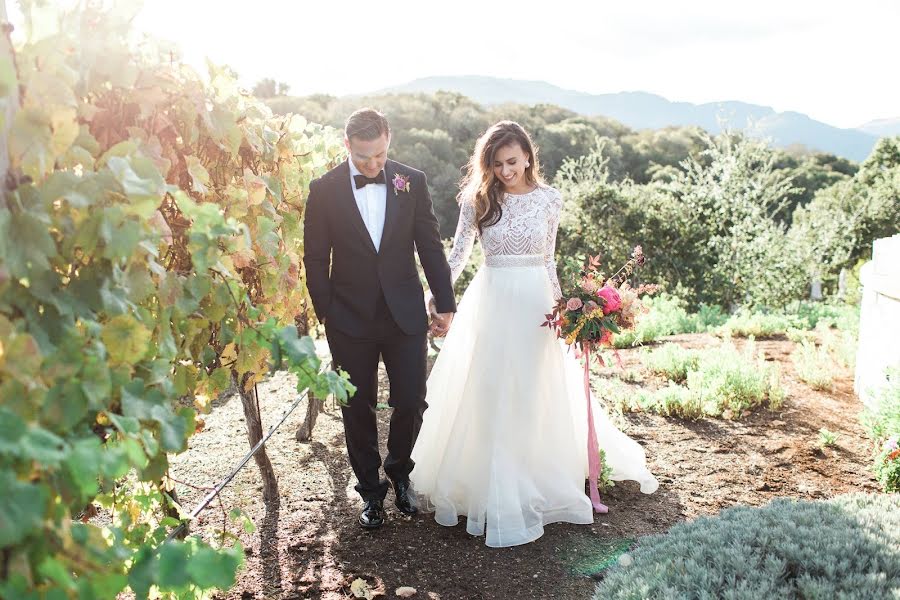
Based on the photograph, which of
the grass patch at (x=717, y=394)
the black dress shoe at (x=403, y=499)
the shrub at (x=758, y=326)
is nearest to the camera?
the black dress shoe at (x=403, y=499)

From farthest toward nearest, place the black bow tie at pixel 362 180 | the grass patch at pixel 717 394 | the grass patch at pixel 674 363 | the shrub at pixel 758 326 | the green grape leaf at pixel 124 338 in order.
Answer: the shrub at pixel 758 326
the grass patch at pixel 674 363
the grass patch at pixel 717 394
the black bow tie at pixel 362 180
the green grape leaf at pixel 124 338

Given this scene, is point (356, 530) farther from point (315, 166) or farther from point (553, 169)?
point (553, 169)

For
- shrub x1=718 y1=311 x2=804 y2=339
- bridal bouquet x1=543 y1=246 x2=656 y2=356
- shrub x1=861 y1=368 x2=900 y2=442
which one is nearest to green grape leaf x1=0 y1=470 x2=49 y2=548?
bridal bouquet x1=543 y1=246 x2=656 y2=356

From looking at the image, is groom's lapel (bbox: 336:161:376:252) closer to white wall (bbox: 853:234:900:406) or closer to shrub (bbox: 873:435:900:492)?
shrub (bbox: 873:435:900:492)

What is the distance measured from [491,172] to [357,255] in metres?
0.96

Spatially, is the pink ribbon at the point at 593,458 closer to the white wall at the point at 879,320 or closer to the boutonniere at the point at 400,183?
the boutonniere at the point at 400,183

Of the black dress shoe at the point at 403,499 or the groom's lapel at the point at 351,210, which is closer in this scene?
the groom's lapel at the point at 351,210

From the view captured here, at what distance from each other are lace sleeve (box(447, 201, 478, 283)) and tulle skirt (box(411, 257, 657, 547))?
153mm

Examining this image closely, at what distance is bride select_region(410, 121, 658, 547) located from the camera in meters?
3.67

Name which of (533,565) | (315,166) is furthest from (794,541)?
(315,166)

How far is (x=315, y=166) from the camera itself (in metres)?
5.09

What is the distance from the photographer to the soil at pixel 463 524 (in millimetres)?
3199

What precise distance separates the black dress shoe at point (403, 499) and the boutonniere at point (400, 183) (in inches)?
62.4

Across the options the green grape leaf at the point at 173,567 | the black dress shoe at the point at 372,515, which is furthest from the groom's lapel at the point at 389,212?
the green grape leaf at the point at 173,567
